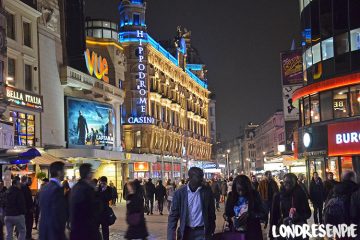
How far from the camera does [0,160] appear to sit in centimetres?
2616

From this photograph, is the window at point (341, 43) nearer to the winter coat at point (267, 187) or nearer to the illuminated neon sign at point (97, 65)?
the winter coat at point (267, 187)

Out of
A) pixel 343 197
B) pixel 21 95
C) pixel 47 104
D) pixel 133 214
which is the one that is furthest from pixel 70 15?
pixel 343 197

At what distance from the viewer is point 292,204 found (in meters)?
11.2

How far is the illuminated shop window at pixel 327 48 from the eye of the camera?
3101 cm

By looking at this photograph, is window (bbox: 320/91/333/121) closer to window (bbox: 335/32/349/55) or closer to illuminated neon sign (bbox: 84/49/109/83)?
window (bbox: 335/32/349/55)

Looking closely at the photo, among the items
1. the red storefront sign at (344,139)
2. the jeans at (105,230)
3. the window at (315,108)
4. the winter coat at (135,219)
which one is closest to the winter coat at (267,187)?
the jeans at (105,230)

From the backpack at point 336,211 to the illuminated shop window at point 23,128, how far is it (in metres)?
27.8

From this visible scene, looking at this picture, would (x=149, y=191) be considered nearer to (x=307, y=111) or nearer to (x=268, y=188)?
(x=307, y=111)

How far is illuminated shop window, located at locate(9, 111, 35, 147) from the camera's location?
35.3 m

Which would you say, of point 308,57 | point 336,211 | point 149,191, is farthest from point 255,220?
point 308,57

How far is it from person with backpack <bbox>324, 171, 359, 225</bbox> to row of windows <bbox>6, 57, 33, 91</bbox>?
27.5 meters

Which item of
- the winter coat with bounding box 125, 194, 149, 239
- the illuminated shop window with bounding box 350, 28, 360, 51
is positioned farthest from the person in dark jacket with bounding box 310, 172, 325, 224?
the winter coat with bounding box 125, 194, 149, 239

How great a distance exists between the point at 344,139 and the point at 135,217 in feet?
64.2

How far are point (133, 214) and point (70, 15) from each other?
36.1 m
